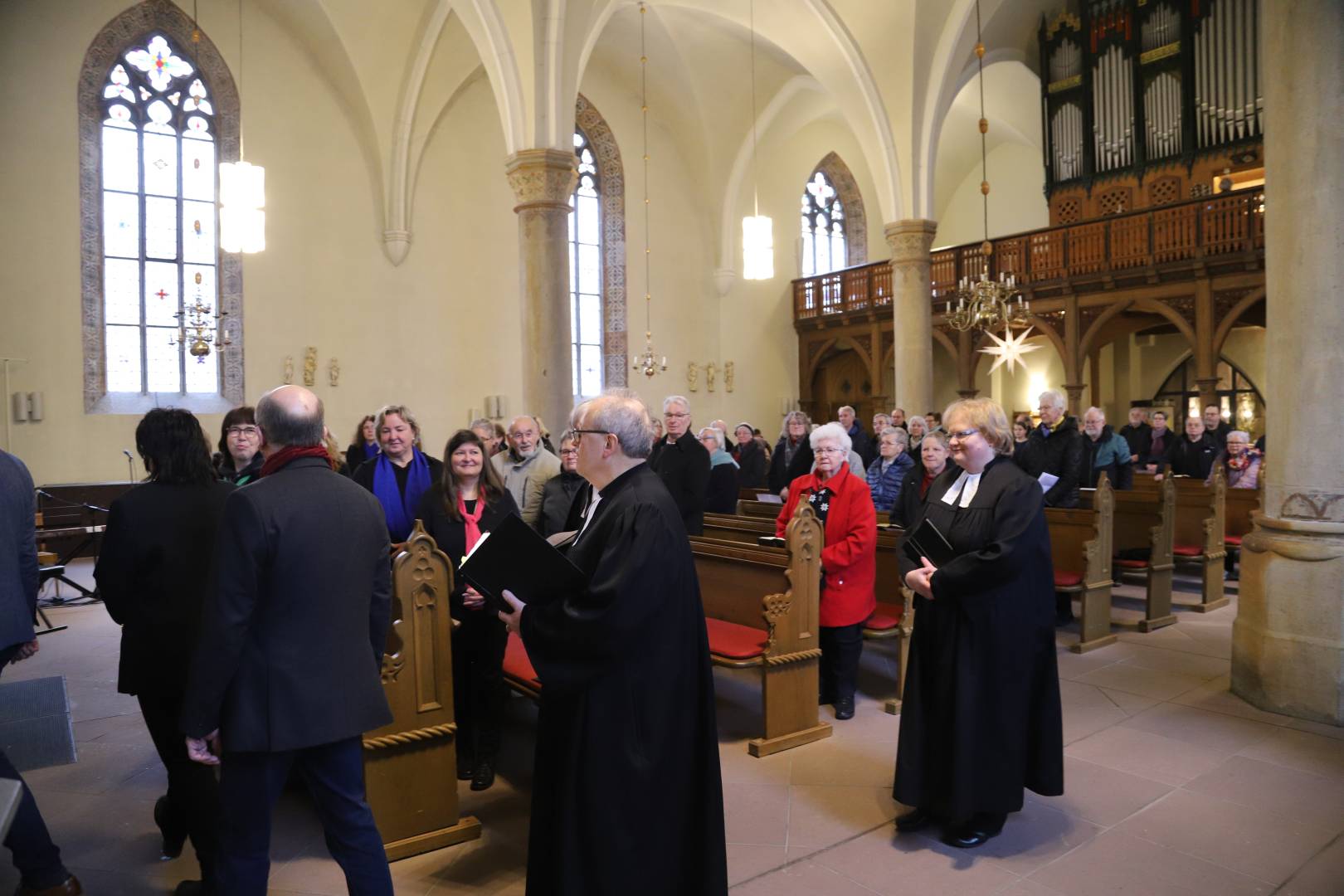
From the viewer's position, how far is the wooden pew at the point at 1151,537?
23.2 feet

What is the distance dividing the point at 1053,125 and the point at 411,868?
57.3 ft

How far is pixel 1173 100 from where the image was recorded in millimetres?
15117

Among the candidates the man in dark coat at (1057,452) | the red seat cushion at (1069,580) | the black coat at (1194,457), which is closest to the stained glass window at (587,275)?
the black coat at (1194,457)

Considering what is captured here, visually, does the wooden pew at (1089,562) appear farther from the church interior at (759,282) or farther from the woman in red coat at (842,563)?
the woman in red coat at (842,563)

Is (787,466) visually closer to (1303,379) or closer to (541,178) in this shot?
(541,178)

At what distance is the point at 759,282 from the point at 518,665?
15.8 m

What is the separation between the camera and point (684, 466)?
647 centimetres

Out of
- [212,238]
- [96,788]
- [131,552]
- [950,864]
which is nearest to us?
[131,552]

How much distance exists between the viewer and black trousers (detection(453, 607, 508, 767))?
14.0 feet

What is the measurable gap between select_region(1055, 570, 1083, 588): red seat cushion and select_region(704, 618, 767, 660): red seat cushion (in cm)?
268

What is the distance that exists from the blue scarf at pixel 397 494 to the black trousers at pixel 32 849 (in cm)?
194

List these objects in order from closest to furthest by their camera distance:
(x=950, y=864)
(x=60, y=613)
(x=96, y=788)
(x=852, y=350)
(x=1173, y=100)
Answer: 1. (x=950, y=864)
2. (x=96, y=788)
3. (x=60, y=613)
4. (x=1173, y=100)
5. (x=852, y=350)

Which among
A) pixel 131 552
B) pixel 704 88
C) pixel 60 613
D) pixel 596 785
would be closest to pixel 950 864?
pixel 596 785

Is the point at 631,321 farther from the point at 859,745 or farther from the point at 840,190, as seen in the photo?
the point at 859,745
